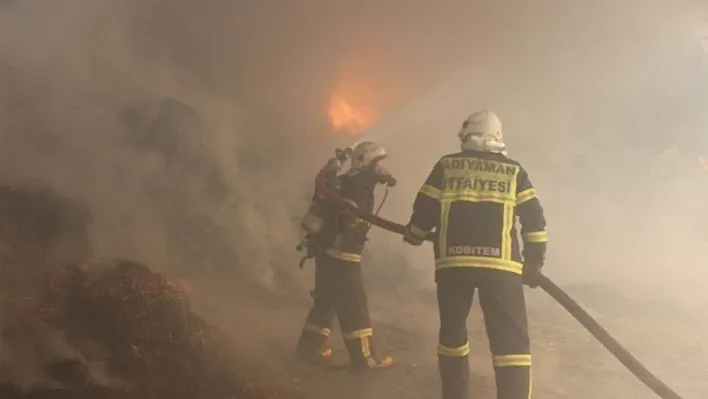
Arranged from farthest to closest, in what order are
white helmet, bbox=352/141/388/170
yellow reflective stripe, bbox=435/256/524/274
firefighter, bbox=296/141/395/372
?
white helmet, bbox=352/141/388/170
firefighter, bbox=296/141/395/372
yellow reflective stripe, bbox=435/256/524/274

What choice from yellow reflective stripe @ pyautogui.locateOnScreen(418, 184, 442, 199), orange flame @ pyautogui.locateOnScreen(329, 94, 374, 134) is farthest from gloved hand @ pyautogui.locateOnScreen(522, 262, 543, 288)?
orange flame @ pyautogui.locateOnScreen(329, 94, 374, 134)

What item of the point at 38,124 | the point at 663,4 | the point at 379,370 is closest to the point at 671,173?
the point at 663,4

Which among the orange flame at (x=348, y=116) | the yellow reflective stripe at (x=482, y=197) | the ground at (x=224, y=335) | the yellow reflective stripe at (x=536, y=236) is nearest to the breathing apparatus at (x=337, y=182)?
the orange flame at (x=348, y=116)

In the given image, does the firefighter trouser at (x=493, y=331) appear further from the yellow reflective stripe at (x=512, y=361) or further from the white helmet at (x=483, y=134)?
the white helmet at (x=483, y=134)

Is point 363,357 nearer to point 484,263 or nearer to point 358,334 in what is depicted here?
point 358,334

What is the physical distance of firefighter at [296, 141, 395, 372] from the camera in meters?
2.83

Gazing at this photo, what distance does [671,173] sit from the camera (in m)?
3.11

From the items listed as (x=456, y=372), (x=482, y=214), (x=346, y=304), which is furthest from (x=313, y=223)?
(x=456, y=372)

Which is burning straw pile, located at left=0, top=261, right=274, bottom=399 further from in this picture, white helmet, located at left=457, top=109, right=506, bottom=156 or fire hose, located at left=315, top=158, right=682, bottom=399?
white helmet, located at left=457, top=109, right=506, bottom=156

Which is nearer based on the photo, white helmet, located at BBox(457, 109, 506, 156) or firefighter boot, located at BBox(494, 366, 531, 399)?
firefighter boot, located at BBox(494, 366, 531, 399)

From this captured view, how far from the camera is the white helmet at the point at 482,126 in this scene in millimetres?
2779

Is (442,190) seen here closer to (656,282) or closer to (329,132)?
(329,132)

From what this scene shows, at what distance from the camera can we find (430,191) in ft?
9.05

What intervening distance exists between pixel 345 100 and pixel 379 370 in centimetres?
114
